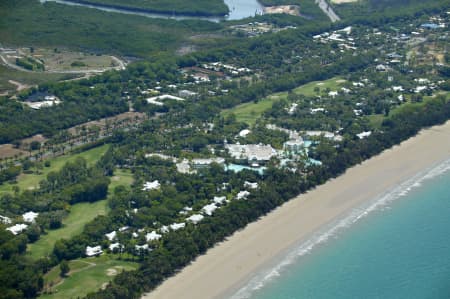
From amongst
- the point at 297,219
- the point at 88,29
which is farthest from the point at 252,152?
the point at 88,29

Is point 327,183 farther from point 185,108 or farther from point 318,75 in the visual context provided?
point 318,75

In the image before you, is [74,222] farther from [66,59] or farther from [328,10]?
[328,10]

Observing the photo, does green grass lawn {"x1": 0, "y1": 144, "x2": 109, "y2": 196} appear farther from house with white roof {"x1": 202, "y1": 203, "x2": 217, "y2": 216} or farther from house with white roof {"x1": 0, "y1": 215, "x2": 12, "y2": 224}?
house with white roof {"x1": 202, "y1": 203, "x2": 217, "y2": 216}

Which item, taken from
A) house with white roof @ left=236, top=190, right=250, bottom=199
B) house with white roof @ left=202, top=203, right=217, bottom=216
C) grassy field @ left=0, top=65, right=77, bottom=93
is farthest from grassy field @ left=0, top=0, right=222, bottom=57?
house with white roof @ left=202, top=203, right=217, bottom=216

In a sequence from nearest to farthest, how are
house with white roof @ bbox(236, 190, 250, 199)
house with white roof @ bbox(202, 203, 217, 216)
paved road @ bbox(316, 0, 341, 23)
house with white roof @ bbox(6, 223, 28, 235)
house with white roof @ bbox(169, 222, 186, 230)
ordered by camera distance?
house with white roof @ bbox(6, 223, 28, 235) → house with white roof @ bbox(169, 222, 186, 230) → house with white roof @ bbox(202, 203, 217, 216) → house with white roof @ bbox(236, 190, 250, 199) → paved road @ bbox(316, 0, 341, 23)

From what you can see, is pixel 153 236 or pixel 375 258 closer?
pixel 375 258

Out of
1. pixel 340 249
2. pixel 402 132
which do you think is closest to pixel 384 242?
pixel 340 249
